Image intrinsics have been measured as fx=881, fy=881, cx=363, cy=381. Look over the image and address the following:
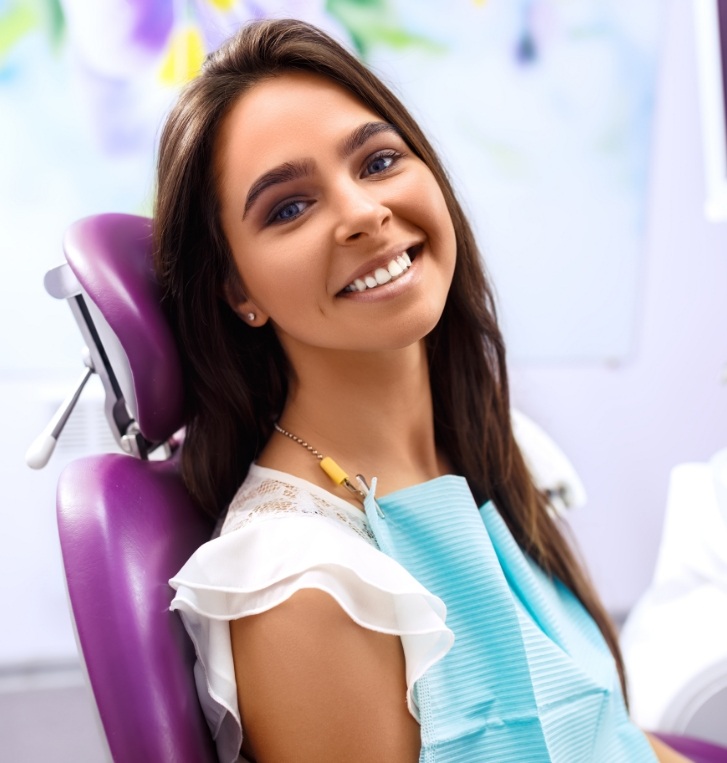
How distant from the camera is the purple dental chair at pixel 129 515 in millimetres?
841

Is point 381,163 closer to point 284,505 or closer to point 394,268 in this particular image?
point 394,268

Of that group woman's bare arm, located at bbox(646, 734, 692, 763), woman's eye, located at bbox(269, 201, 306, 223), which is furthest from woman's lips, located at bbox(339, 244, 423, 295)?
woman's bare arm, located at bbox(646, 734, 692, 763)

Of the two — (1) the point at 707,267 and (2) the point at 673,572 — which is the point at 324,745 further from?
(1) the point at 707,267

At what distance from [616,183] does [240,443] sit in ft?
5.64

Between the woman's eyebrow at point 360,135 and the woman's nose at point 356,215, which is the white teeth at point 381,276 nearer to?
the woman's nose at point 356,215

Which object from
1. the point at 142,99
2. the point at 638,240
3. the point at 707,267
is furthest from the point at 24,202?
the point at 707,267

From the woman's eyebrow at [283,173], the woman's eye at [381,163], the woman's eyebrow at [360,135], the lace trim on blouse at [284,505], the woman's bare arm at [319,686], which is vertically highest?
the woman's eyebrow at [360,135]

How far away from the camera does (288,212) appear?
1060 mm

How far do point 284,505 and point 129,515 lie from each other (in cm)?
17

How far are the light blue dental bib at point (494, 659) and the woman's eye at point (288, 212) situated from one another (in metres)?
0.35

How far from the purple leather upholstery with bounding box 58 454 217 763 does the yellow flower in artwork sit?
1543 millimetres

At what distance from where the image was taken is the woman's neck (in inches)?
45.7

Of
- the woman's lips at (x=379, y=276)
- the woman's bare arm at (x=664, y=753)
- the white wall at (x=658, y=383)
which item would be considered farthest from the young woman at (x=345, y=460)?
the white wall at (x=658, y=383)

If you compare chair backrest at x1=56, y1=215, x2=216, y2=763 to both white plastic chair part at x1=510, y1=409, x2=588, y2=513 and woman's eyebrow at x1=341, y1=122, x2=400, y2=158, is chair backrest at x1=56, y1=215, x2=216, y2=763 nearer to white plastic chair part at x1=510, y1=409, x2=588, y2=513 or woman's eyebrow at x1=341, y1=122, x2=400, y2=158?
woman's eyebrow at x1=341, y1=122, x2=400, y2=158
